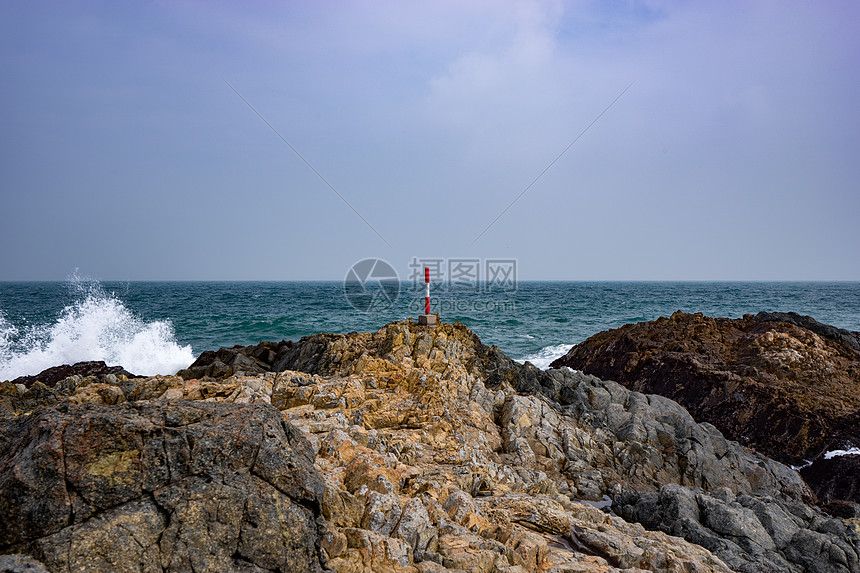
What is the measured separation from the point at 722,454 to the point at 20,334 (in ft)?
119

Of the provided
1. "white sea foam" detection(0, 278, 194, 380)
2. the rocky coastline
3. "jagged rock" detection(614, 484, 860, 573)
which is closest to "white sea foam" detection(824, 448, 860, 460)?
the rocky coastline

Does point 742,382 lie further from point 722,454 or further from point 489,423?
point 489,423

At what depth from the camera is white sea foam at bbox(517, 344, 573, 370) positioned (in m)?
22.4

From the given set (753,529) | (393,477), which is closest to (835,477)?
(753,529)

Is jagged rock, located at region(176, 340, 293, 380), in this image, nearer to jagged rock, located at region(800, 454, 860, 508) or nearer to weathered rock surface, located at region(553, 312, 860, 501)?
weathered rock surface, located at region(553, 312, 860, 501)

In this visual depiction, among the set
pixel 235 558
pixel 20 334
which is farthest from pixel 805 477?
pixel 20 334

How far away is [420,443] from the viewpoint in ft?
26.0

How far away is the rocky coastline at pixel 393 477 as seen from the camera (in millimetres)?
3516

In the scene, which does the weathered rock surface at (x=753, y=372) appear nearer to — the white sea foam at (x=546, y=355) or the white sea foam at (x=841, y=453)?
the white sea foam at (x=841, y=453)

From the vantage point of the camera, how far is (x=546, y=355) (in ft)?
79.0

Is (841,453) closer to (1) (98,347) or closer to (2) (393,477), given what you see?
(2) (393,477)

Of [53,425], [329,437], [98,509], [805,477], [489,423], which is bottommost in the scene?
[805,477]

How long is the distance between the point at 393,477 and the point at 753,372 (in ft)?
46.8

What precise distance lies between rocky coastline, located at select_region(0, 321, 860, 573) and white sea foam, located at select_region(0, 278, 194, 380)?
36.2 ft
